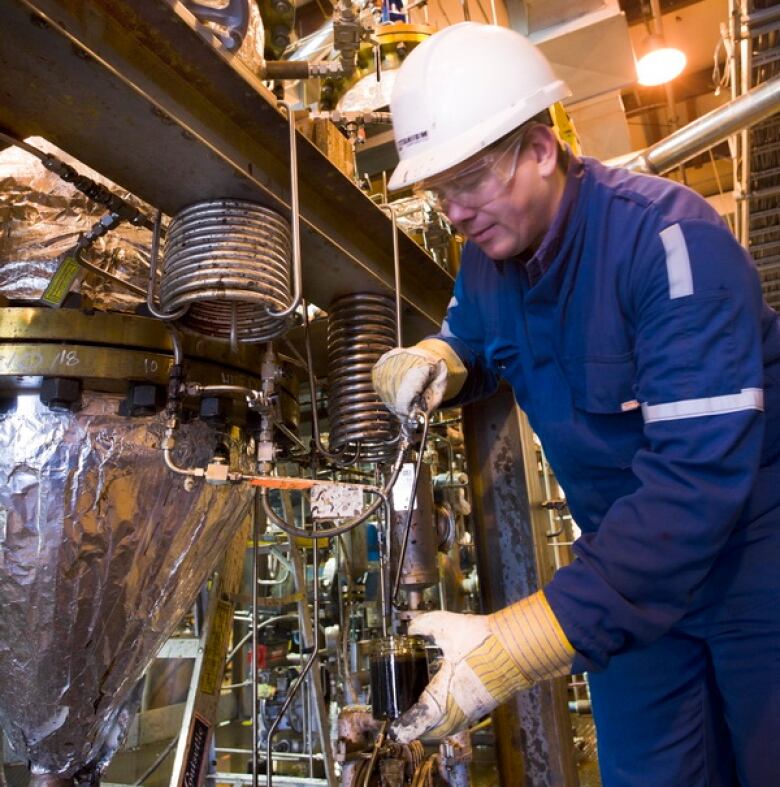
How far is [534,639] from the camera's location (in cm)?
75

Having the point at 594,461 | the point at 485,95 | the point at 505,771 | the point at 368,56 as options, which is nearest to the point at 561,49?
the point at 368,56

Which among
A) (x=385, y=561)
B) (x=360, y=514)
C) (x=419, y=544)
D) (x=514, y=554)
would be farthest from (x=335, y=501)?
(x=514, y=554)

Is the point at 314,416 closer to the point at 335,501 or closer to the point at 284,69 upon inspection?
the point at 335,501

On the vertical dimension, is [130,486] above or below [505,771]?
above

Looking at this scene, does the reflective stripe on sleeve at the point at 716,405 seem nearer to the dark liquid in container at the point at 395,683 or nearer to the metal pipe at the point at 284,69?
the dark liquid in container at the point at 395,683

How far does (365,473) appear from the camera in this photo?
87.4 inches

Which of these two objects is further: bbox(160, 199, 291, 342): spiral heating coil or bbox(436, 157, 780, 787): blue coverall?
bbox(160, 199, 291, 342): spiral heating coil

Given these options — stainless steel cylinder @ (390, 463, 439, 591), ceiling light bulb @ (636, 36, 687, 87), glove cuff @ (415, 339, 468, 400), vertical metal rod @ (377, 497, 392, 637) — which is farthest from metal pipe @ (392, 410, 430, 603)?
ceiling light bulb @ (636, 36, 687, 87)

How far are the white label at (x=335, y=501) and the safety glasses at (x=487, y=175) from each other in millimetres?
470

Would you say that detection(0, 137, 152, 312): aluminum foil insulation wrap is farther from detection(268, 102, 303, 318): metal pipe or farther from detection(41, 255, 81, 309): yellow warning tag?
detection(268, 102, 303, 318): metal pipe

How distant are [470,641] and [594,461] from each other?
349mm

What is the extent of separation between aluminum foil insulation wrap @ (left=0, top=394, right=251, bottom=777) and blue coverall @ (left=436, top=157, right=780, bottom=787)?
2.10 feet

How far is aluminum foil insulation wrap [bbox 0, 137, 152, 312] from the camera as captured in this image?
105 centimetres

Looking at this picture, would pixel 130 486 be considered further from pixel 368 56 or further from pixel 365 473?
pixel 368 56
